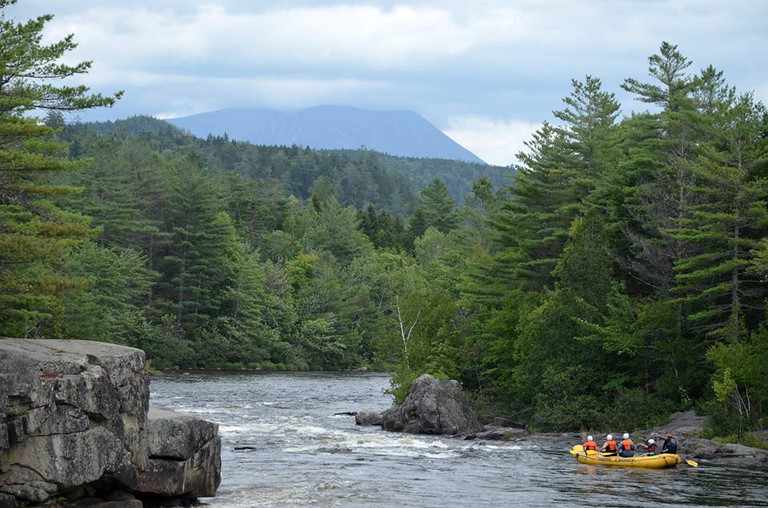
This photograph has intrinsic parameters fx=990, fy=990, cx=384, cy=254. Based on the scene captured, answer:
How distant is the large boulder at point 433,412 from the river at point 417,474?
4.39 ft

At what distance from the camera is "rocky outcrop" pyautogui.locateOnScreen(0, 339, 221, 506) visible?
22.5 m

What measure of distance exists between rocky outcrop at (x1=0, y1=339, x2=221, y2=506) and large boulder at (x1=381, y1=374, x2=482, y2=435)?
2380cm

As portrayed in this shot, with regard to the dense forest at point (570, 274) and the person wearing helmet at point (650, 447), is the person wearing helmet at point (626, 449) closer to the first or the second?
the person wearing helmet at point (650, 447)

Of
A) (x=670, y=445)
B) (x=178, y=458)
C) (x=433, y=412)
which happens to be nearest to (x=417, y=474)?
(x=670, y=445)

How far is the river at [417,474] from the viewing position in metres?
29.8

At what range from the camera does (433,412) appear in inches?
1944

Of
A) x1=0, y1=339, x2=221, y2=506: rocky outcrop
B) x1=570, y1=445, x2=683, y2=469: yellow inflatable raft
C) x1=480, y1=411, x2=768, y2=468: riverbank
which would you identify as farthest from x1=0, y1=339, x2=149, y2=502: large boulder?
x1=480, y1=411, x2=768, y2=468: riverbank

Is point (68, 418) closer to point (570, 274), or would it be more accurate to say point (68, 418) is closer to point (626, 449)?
point (626, 449)

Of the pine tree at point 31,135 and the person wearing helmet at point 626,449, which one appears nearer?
the pine tree at point 31,135

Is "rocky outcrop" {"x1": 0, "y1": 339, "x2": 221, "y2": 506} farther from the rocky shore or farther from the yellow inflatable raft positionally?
the rocky shore

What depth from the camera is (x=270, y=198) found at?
155 m

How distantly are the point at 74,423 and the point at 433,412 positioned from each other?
1103 inches

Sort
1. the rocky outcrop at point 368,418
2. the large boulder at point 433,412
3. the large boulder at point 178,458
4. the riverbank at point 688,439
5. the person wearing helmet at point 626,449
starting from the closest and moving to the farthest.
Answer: the large boulder at point 178,458 < the person wearing helmet at point 626,449 < the riverbank at point 688,439 < the large boulder at point 433,412 < the rocky outcrop at point 368,418

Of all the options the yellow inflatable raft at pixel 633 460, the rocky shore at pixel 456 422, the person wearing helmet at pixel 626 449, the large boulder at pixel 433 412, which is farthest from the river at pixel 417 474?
the person wearing helmet at pixel 626 449
